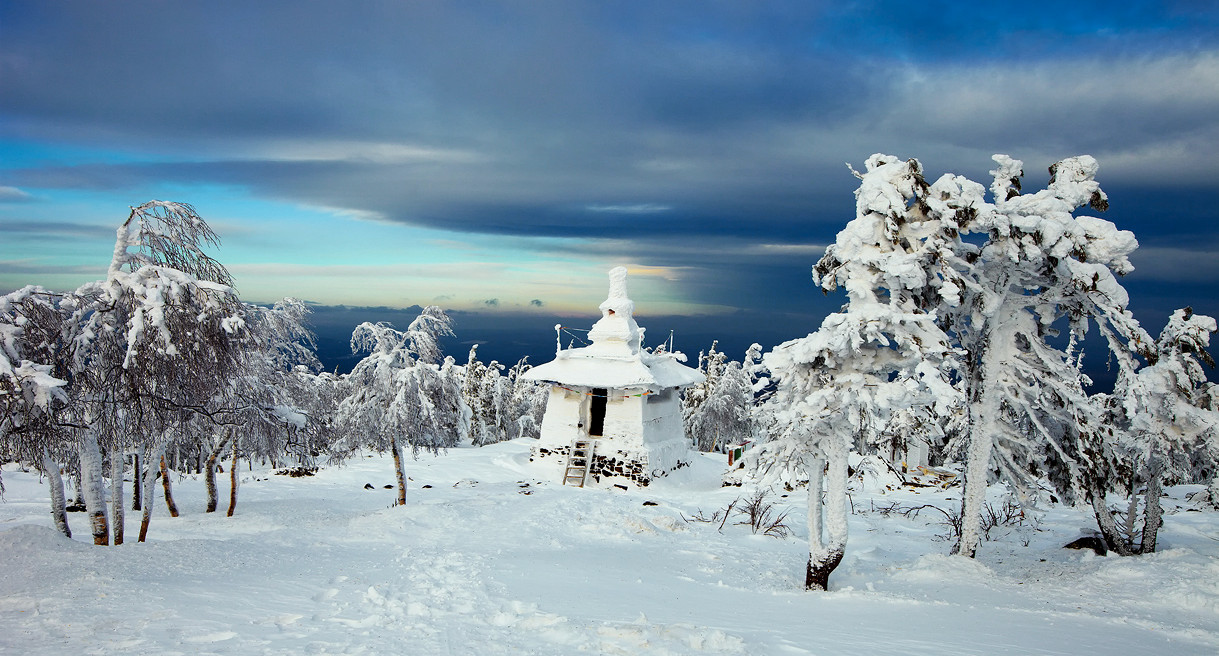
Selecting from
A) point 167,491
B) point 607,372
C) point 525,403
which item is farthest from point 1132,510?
point 525,403

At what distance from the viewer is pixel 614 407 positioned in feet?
80.8

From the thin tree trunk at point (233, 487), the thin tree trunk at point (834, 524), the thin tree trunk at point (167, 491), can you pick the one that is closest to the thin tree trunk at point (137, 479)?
the thin tree trunk at point (167, 491)

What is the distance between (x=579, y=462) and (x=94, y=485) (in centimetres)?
1566

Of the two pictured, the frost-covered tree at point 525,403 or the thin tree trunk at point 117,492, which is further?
the frost-covered tree at point 525,403

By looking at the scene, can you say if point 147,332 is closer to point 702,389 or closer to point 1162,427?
point 1162,427

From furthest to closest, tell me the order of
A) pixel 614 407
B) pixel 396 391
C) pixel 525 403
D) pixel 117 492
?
pixel 525 403
pixel 614 407
pixel 396 391
pixel 117 492

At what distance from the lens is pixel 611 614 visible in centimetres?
827

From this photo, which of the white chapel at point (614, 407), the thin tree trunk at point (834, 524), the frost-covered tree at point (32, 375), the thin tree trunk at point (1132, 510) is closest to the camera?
the frost-covered tree at point (32, 375)

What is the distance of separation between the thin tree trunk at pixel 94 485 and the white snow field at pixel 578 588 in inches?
53.0

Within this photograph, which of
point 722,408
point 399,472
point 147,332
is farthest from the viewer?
point 722,408

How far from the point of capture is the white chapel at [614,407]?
24.3m

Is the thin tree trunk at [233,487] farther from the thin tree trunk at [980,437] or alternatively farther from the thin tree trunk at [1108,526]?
the thin tree trunk at [1108,526]

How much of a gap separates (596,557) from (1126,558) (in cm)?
948

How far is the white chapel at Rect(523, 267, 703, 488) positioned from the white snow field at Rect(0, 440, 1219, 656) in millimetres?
6904
